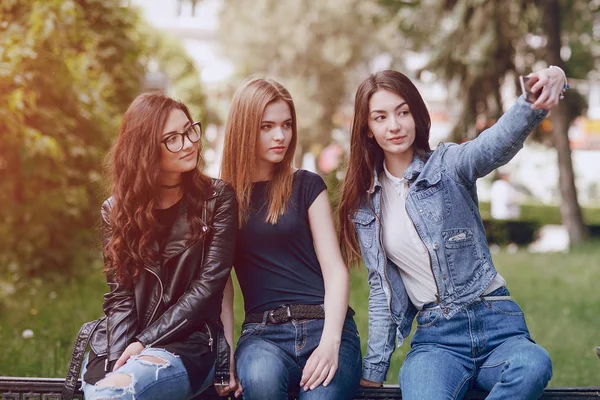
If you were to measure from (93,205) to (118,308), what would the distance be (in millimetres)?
6500

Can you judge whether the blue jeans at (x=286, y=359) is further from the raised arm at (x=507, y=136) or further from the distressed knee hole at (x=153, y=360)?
the raised arm at (x=507, y=136)

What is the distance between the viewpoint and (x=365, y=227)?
3.26m

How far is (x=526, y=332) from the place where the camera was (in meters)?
3.06

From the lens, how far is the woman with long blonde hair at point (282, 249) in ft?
10.1

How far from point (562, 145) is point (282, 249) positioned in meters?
12.0

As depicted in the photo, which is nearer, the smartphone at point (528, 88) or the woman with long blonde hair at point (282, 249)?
the smartphone at point (528, 88)

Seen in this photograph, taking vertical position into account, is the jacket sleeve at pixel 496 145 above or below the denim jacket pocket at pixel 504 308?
above

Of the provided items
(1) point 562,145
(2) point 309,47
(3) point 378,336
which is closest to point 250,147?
(3) point 378,336

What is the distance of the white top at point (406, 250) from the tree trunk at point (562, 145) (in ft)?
37.2

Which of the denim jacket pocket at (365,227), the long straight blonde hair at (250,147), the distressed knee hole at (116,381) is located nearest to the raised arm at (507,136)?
the denim jacket pocket at (365,227)

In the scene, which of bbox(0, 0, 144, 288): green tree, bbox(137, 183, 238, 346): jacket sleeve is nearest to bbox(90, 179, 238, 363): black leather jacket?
bbox(137, 183, 238, 346): jacket sleeve

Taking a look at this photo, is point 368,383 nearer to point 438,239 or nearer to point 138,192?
point 438,239

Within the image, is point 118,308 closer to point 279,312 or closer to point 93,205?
point 279,312

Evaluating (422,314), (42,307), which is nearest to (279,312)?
(422,314)
